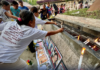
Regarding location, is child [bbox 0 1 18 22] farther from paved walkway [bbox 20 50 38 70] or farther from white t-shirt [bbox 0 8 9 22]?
paved walkway [bbox 20 50 38 70]

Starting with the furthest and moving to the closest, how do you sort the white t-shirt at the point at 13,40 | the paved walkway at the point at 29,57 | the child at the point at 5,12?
the paved walkway at the point at 29,57 < the child at the point at 5,12 < the white t-shirt at the point at 13,40

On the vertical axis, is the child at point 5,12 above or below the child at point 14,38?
above

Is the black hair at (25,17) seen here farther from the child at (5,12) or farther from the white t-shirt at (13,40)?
the child at (5,12)

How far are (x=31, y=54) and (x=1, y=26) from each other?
2277 mm

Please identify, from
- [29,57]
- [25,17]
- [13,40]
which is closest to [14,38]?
[13,40]

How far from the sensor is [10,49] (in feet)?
3.93

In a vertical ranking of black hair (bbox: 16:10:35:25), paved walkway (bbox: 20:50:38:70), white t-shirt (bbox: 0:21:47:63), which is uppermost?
black hair (bbox: 16:10:35:25)

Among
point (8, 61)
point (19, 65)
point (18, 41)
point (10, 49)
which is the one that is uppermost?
point (18, 41)

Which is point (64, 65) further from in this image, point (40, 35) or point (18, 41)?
point (18, 41)

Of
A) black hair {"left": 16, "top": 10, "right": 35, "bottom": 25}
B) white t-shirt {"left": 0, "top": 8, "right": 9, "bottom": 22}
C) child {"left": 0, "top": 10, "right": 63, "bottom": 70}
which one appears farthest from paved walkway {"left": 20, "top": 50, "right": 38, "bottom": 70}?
black hair {"left": 16, "top": 10, "right": 35, "bottom": 25}

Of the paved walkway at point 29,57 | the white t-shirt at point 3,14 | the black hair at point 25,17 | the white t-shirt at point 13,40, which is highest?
the white t-shirt at point 3,14

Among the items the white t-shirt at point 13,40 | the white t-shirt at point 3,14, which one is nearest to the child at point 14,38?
the white t-shirt at point 13,40

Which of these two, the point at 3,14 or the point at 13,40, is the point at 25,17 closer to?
the point at 13,40

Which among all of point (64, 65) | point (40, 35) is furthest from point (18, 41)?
point (64, 65)
